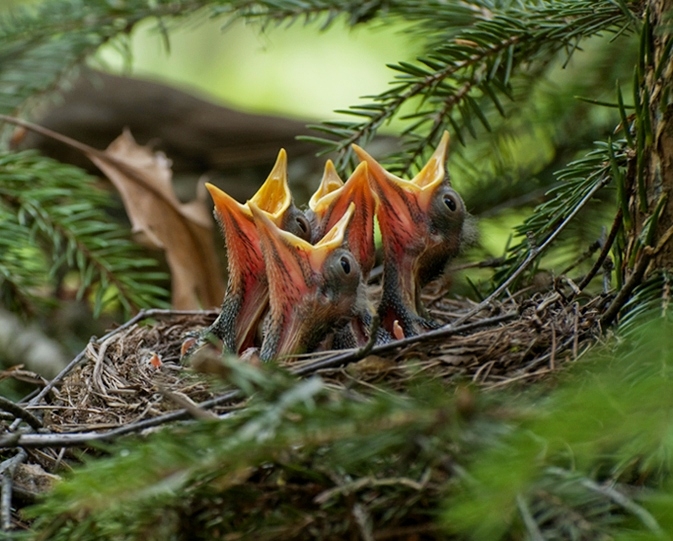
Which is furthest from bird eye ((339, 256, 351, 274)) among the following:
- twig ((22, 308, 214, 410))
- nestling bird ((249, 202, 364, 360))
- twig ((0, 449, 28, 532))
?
twig ((0, 449, 28, 532))

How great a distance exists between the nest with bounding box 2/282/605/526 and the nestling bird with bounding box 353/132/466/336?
171 millimetres

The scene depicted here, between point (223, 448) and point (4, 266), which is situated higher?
point (223, 448)

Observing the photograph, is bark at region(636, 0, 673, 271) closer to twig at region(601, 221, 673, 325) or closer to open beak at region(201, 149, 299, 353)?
twig at region(601, 221, 673, 325)

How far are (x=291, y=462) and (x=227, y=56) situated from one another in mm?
4690

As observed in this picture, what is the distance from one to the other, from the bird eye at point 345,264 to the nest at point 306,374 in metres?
0.15

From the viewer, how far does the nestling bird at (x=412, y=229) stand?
1463 mm

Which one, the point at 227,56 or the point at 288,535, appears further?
the point at 227,56

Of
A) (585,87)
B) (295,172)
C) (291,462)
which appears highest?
(585,87)

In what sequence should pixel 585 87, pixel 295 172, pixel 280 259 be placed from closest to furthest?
pixel 280 259 < pixel 585 87 < pixel 295 172

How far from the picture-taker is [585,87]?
202 cm

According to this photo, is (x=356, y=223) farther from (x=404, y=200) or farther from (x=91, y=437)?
(x=91, y=437)

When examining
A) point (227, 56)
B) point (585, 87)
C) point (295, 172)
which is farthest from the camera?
point (227, 56)

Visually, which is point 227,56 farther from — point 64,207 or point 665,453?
point 665,453

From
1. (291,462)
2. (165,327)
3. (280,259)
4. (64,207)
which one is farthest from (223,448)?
(64,207)
